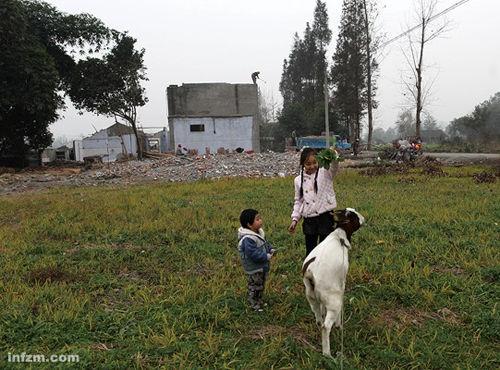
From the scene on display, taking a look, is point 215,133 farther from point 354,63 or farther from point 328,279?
point 328,279

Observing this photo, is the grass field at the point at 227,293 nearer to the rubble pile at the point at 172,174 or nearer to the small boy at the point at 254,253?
the small boy at the point at 254,253

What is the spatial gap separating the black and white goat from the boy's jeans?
0.81 meters

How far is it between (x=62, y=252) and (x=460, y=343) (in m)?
5.33

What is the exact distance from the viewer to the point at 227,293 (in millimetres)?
4543

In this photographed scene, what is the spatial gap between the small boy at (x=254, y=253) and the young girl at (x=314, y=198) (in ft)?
1.63

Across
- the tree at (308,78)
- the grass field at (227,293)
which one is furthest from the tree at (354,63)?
A: the grass field at (227,293)

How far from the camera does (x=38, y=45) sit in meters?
24.5

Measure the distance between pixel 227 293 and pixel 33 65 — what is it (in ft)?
75.4

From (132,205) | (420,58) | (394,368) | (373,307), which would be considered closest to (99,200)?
(132,205)

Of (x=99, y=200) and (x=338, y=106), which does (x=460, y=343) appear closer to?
(x=99, y=200)

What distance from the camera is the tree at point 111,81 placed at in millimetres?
29328

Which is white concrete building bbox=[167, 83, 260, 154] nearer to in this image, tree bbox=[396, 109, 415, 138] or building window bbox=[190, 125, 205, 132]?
building window bbox=[190, 125, 205, 132]

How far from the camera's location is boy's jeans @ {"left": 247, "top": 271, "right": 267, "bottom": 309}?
412 cm

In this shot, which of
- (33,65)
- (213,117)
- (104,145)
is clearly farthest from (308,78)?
(33,65)
